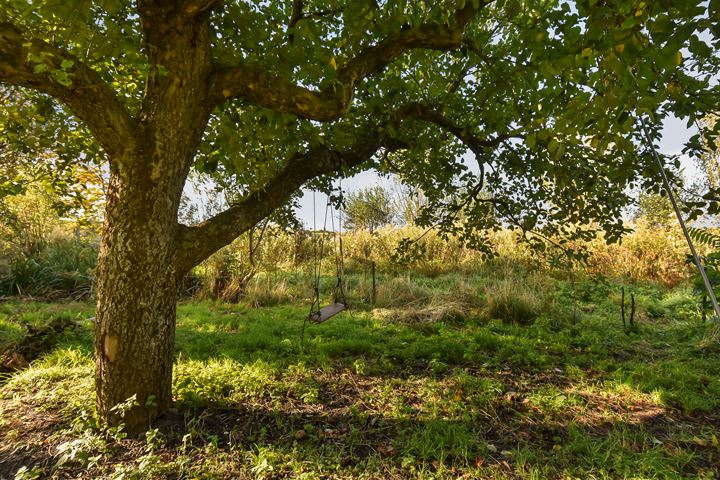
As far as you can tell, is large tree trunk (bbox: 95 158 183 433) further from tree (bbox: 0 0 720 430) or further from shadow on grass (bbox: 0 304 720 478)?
shadow on grass (bbox: 0 304 720 478)

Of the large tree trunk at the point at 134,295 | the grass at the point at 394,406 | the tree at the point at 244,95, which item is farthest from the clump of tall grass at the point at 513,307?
the large tree trunk at the point at 134,295

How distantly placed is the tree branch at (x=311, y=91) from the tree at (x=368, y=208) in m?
15.1

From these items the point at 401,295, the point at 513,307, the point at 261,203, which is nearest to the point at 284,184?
the point at 261,203

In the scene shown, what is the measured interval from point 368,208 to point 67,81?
16424 mm

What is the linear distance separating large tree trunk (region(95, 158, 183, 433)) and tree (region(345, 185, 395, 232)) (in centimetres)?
1541

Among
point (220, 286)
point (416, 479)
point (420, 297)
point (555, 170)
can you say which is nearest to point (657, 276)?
point (420, 297)

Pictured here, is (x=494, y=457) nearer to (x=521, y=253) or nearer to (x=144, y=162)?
(x=144, y=162)

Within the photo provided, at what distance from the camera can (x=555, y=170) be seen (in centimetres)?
328

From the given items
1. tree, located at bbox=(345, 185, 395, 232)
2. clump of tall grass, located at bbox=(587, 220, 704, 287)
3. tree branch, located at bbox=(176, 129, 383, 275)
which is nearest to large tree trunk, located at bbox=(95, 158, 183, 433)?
tree branch, located at bbox=(176, 129, 383, 275)

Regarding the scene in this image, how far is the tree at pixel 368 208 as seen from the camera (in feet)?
60.4

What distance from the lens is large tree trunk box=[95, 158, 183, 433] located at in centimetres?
227

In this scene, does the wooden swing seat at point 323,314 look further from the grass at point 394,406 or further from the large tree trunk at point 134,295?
A: the large tree trunk at point 134,295

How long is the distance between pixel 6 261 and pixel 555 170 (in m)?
10.8

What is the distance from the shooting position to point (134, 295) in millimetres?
2289
